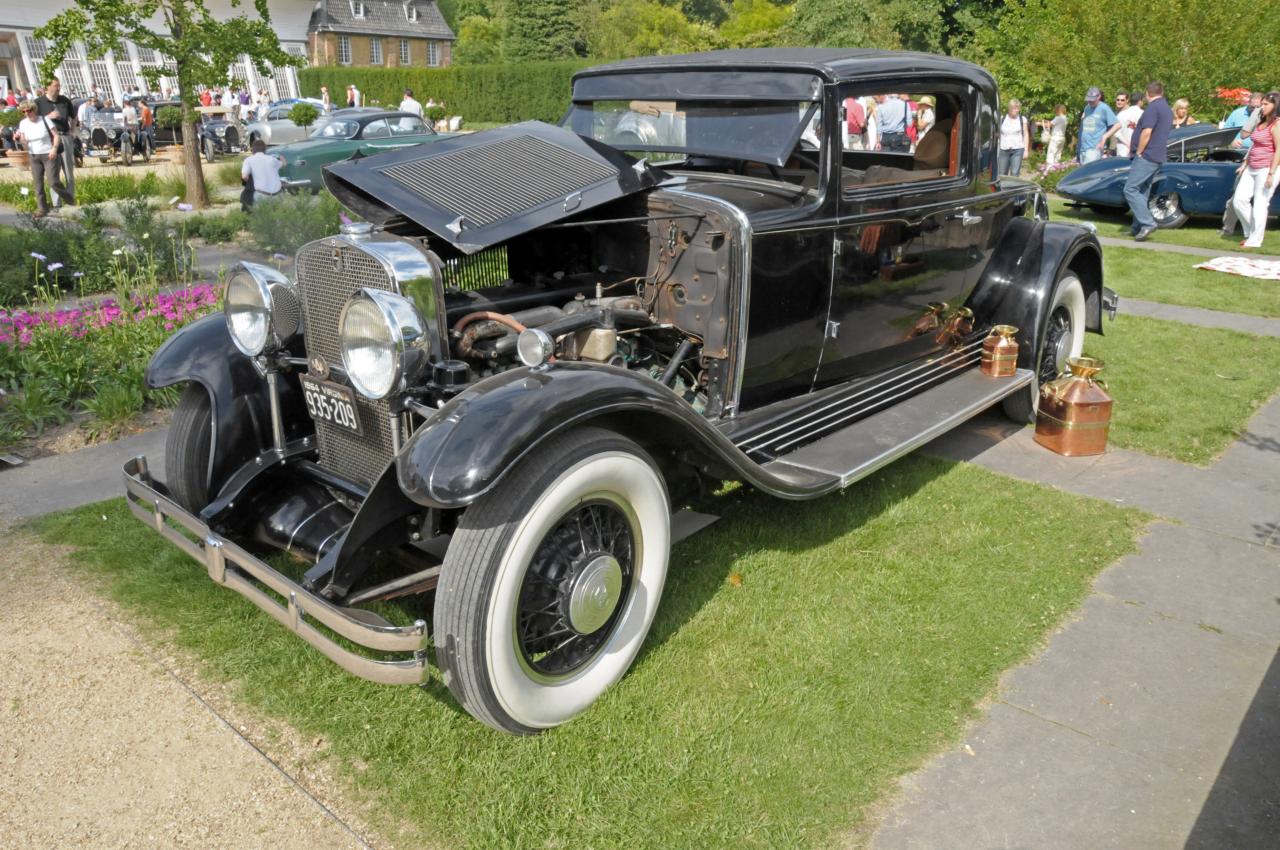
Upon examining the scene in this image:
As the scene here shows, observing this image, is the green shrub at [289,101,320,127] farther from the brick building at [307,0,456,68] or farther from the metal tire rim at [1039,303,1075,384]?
the brick building at [307,0,456,68]

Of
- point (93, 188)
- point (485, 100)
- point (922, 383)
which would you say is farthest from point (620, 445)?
point (485, 100)

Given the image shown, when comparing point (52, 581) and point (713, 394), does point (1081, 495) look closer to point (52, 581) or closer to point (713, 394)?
point (713, 394)

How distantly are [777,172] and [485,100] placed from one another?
35.1 m

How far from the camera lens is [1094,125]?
596 inches

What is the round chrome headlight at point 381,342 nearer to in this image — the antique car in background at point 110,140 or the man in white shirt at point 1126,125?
the man in white shirt at point 1126,125

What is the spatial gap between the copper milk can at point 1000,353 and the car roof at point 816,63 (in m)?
1.25

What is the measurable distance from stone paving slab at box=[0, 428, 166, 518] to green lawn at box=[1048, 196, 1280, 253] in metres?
11.3

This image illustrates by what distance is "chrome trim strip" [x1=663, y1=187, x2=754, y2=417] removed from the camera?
3.52m

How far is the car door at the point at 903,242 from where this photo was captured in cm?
406

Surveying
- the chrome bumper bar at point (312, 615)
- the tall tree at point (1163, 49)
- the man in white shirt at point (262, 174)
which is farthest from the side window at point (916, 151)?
the tall tree at point (1163, 49)

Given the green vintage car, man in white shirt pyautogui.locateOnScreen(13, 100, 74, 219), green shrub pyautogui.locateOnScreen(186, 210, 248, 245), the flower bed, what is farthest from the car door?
man in white shirt pyautogui.locateOnScreen(13, 100, 74, 219)

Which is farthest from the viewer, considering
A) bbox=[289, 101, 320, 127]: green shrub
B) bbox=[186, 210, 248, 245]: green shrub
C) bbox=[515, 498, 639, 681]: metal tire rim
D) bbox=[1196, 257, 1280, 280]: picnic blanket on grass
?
bbox=[289, 101, 320, 127]: green shrub

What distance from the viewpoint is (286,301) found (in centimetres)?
336

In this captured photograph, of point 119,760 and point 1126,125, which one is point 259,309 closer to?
point 119,760
